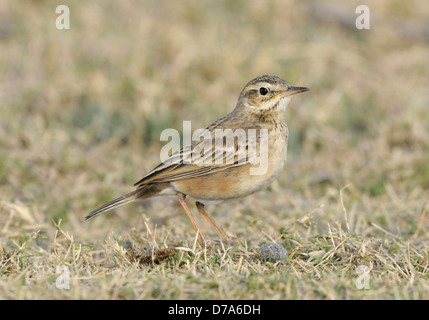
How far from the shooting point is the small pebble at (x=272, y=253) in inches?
203

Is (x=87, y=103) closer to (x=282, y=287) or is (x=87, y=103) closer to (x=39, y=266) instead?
(x=39, y=266)

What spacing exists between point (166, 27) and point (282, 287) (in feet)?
23.8

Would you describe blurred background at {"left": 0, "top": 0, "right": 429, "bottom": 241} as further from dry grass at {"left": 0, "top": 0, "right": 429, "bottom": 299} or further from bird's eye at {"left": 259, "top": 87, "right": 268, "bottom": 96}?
bird's eye at {"left": 259, "top": 87, "right": 268, "bottom": 96}

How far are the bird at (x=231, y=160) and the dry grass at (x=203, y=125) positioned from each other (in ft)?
1.36

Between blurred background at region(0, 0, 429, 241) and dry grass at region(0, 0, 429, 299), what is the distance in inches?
1.1

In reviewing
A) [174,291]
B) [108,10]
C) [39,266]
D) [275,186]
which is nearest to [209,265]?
[174,291]

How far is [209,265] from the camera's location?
16.2ft

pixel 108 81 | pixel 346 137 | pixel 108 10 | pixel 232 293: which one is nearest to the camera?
pixel 232 293

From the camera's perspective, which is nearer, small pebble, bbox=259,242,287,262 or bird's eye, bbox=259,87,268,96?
small pebble, bbox=259,242,287,262

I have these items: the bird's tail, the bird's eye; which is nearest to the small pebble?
the bird's tail

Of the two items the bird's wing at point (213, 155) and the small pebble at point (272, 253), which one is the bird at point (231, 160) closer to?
the bird's wing at point (213, 155)

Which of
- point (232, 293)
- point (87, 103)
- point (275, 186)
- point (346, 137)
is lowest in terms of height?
point (232, 293)

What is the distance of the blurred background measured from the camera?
7.25m

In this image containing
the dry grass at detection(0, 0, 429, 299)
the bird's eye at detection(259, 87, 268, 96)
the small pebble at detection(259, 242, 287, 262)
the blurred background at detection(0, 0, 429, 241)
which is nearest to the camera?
the dry grass at detection(0, 0, 429, 299)
